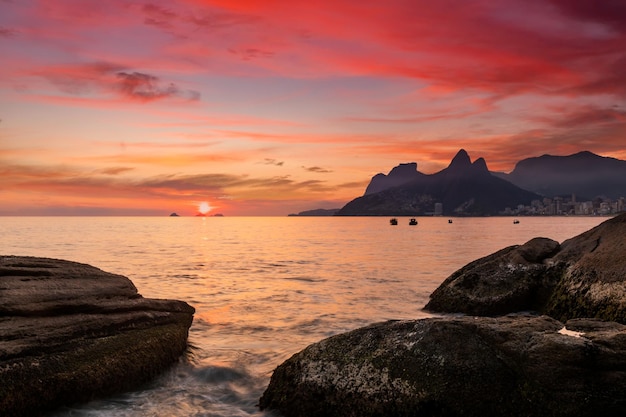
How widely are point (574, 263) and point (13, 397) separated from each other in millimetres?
15822

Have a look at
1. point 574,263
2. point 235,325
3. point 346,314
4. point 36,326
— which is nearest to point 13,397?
point 36,326

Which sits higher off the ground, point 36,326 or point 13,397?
point 36,326

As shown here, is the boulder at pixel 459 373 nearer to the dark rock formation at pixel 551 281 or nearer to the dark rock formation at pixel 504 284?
the dark rock formation at pixel 551 281

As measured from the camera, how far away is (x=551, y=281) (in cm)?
1598

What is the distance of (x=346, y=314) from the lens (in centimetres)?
1795

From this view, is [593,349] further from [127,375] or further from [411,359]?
[127,375]

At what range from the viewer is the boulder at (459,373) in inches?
269

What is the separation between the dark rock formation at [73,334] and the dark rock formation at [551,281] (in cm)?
1026

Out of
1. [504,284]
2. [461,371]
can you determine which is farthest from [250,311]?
[461,371]

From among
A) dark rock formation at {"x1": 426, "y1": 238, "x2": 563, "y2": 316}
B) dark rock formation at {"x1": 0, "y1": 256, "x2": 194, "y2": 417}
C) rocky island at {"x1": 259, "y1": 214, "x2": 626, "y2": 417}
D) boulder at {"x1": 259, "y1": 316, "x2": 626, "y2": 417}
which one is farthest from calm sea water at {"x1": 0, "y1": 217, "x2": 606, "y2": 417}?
boulder at {"x1": 259, "y1": 316, "x2": 626, "y2": 417}

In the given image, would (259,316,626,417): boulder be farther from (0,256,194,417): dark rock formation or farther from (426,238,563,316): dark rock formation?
(426,238,563,316): dark rock formation

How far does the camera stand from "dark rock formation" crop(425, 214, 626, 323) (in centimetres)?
1297

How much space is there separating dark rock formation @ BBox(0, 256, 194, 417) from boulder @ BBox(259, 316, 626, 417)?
136 inches

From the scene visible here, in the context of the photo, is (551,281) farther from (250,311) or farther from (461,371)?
(250,311)
